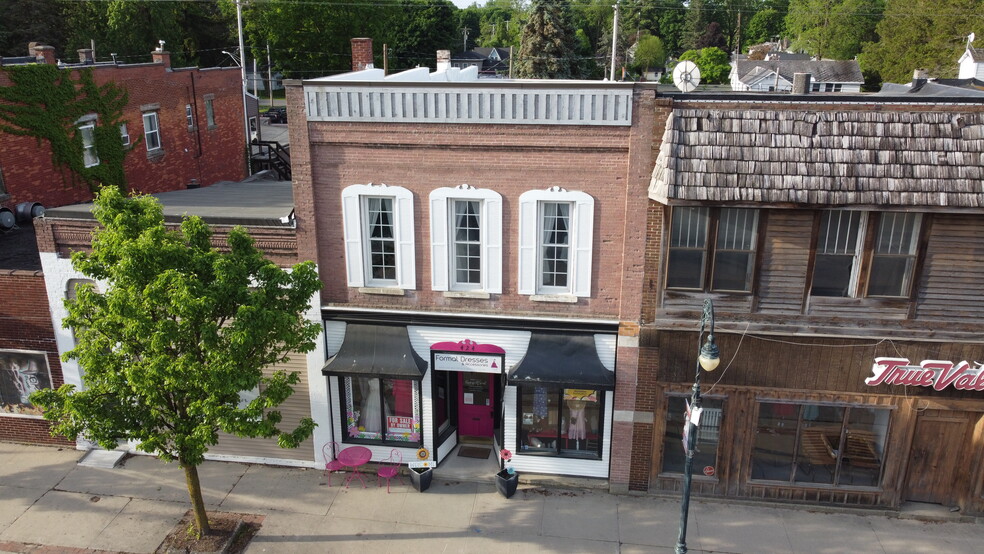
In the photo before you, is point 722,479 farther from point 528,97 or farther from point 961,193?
point 528,97

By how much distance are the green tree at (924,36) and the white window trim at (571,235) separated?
202ft

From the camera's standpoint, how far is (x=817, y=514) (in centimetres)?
1383

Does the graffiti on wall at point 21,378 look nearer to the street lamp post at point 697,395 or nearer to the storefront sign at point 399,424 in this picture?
the storefront sign at point 399,424

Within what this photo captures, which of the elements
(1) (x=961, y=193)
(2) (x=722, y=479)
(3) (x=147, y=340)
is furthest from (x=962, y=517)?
(3) (x=147, y=340)

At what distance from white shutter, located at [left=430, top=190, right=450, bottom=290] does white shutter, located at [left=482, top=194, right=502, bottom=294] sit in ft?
2.53

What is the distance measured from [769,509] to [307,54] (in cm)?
6199

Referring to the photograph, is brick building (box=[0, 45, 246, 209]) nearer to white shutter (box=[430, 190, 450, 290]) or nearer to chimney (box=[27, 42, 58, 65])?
chimney (box=[27, 42, 58, 65])

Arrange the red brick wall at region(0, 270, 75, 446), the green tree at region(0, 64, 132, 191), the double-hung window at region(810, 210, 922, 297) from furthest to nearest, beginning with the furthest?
the green tree at region(0, 64, 132, 191)
the red brick wall at region(0, 270, 75, 446)
the double-hung window at region(810, 210, 922, 297)

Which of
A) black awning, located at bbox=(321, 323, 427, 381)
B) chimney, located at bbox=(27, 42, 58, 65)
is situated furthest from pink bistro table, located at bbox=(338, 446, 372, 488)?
chimney, located at bbox=(27, 42, 58, 65)

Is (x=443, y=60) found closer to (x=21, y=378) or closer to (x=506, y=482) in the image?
(x=506, y=482)

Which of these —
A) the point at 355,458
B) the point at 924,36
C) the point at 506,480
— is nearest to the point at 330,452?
the point at 355,458

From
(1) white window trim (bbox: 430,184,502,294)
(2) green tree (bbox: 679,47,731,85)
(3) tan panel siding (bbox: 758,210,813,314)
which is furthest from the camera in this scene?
(2) green tree (bbox: 679,47,731,85)

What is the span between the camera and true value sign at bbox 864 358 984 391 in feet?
41.1

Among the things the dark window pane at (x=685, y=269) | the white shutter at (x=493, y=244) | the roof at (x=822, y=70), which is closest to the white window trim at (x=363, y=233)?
the white shutter at (x=493, y=244)
